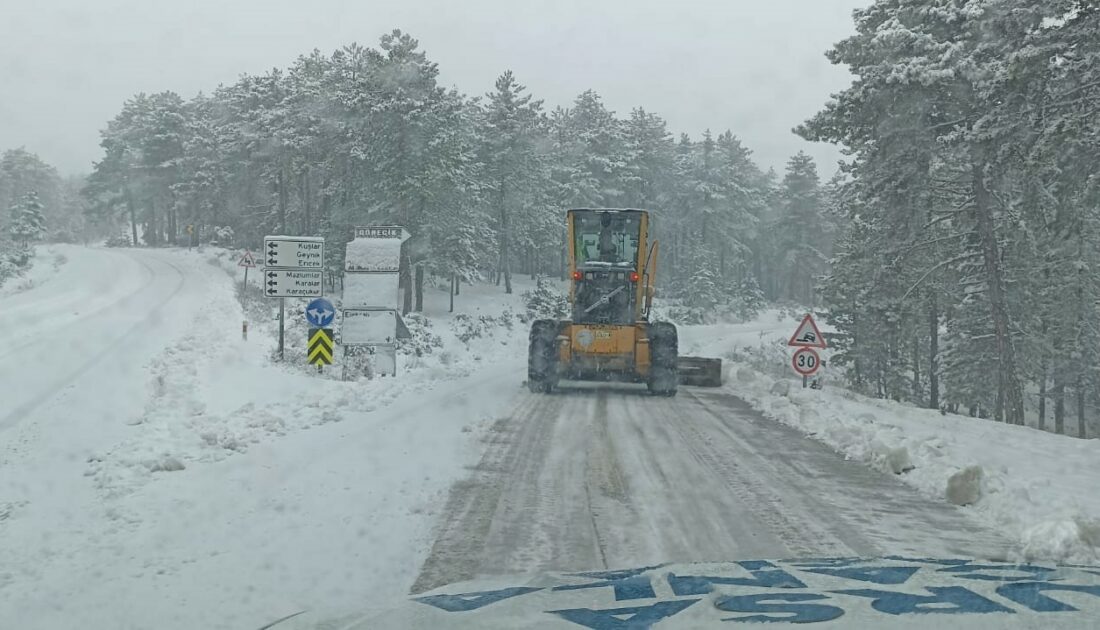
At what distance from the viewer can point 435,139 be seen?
128ft

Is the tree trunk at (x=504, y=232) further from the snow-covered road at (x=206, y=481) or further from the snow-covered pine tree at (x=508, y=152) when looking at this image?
the snow-covered road at (x=206, y=481)

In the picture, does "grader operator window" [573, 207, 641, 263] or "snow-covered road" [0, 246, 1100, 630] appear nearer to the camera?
"snow-covered road" [0, 246, 1100, 630]

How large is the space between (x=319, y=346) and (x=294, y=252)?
2.06m

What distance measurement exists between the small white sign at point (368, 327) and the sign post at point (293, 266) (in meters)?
1.04

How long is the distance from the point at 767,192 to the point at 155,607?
310 feet

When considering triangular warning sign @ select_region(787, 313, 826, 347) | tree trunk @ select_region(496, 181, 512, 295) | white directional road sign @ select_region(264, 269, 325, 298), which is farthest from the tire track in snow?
tree trunk @ select_region(496, 181, 512, 295)

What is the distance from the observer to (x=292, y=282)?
18156 mm

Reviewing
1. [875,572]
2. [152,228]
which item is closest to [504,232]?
[152,228]

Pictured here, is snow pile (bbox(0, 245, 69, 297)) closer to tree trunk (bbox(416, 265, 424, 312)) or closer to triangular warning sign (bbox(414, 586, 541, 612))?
tree trunk (bbox(416, 265, 424, 312))

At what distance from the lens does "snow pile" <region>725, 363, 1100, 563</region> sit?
22.9 ft

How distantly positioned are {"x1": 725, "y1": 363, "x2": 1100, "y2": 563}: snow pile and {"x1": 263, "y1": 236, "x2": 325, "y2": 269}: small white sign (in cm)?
968

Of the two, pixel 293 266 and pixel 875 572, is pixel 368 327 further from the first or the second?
pixel 875 572

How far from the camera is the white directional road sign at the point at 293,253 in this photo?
17953 mm

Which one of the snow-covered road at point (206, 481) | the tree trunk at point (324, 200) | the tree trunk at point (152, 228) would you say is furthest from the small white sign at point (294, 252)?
the tree trunk at point (152, 228)
